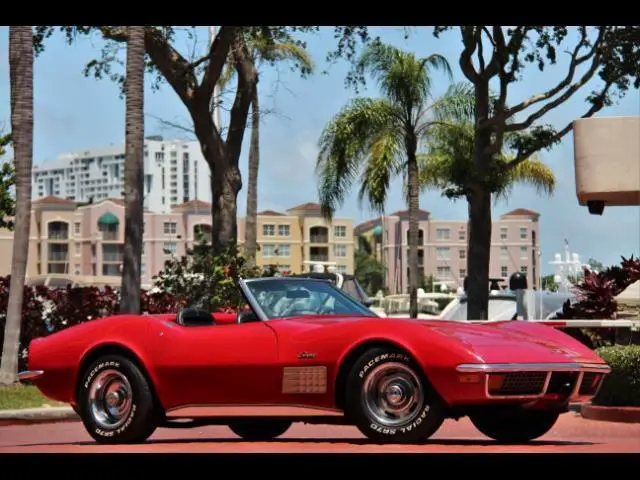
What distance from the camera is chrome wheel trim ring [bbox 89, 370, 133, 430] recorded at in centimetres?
922

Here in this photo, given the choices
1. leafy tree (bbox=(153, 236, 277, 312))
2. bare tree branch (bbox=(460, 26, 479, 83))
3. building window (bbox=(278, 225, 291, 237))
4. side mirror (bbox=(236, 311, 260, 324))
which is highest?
building window (bbox=(278, 225, 291, 237))

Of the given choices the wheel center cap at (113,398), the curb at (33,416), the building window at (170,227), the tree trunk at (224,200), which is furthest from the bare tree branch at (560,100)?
the building window at (170,227)

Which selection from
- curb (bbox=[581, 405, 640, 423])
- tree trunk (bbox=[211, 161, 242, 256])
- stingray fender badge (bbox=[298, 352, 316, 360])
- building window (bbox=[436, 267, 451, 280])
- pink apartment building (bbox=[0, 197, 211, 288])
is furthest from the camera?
building window (bbox=[436, 267, 451, 280])

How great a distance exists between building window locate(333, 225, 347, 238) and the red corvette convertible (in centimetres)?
15146

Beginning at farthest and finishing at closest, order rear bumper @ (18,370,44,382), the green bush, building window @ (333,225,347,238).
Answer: building window @ (333,225,347,238) → the green bush → rear bumper @ (18,370,44,382)

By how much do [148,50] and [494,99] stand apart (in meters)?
11.0

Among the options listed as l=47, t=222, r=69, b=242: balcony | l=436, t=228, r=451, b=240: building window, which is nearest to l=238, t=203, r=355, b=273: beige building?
l=436, t=228, r=451, b=240: building window

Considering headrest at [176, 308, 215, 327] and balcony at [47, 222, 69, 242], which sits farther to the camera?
balcony at [47, 222, 69, 242]

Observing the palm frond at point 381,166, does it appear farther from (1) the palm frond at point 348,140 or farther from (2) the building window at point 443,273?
(2) the building window at point 443,273

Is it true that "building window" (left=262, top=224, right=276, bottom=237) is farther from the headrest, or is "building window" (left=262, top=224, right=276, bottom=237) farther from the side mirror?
the side mirror

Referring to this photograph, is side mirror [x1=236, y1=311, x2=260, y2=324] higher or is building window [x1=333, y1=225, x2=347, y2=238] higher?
building window [x1=333, y1=225, x2=347, y2=238]
